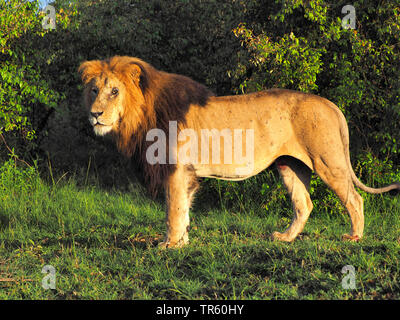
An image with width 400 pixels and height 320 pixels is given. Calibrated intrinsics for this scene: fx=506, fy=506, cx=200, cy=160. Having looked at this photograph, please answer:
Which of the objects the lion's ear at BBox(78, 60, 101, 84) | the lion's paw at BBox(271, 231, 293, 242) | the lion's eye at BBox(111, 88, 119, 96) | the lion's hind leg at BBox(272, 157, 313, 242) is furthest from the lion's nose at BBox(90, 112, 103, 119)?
the lion's paw at BBox(271, 231, 293, 242)

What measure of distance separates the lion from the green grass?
421 millimetres

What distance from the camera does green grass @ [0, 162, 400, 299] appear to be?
3648mm

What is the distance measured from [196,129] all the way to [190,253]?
1.12 metres

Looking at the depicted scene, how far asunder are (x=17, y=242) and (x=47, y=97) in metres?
2.59

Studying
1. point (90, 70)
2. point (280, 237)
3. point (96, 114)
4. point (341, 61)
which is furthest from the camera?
point (341, 61)

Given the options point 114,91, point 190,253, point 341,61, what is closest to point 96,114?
point 114,91

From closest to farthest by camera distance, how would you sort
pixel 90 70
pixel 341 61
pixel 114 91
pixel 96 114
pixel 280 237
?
pixel 96 114 → pixel 114 91 → pixel 90 70 → pixel 280 237 → pixel 341 61

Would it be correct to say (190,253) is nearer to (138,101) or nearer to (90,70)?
(138,101)

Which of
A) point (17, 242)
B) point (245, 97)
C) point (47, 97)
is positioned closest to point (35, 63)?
point (47, 97)

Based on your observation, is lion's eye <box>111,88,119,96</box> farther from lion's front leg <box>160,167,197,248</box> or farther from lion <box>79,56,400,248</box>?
lion's front leg <box>160,167,197,248</box>

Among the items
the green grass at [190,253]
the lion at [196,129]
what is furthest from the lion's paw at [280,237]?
the lion at [196,129]

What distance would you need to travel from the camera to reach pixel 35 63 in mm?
7605

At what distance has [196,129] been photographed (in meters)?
4.64

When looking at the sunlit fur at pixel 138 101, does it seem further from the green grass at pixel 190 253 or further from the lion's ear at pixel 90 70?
the green grass at pixel 190 253
